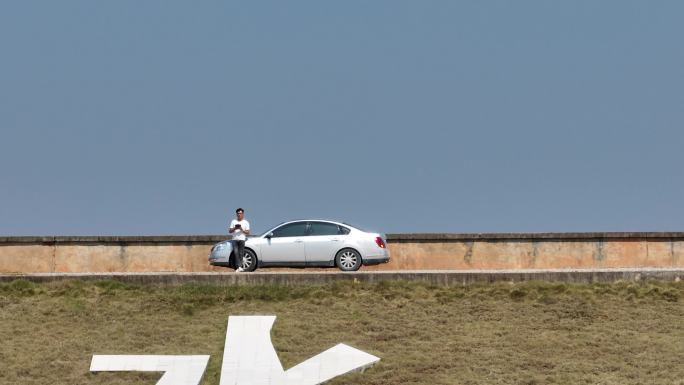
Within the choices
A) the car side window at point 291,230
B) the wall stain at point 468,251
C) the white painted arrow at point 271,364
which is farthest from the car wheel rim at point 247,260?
the white painted arrow at point 271,364

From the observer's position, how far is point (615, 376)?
16.2m

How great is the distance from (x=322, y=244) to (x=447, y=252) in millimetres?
3881

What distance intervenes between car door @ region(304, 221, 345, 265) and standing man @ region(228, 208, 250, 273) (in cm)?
159

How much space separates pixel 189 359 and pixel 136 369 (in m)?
0.88

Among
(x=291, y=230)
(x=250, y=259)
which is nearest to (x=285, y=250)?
(x=291, y=230)

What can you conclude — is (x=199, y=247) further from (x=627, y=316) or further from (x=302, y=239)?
(x=627, y=316)

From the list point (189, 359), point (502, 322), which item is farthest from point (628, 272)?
point (189, 359)

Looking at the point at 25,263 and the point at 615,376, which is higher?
the point at 25,263

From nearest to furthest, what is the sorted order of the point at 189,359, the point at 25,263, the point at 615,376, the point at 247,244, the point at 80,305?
the point at 615,376 < the point at 189,359 < the point at 80,305 < the point at 247,244 < the point at 25,263

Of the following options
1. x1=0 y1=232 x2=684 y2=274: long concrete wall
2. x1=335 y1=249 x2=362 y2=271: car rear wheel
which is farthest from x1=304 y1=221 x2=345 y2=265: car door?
x1=0 y1=232 x2=684 y2=274: long concrete wall

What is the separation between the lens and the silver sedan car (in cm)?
2475

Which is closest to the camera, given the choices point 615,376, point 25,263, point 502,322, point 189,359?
point 615,376

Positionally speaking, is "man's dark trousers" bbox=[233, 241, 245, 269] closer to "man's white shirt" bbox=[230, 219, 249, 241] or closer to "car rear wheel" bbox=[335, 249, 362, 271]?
"man's white shirt" bbox=[230, 219, 249, 241]

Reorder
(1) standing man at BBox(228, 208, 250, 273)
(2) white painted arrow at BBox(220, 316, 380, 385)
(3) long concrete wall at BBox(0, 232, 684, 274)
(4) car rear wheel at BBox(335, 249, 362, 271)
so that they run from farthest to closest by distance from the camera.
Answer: (3) long concrete wall at BBox(0, 232, 684, 274), (4) car rear wheel at BBox(335, 249, 362, 271), (1) standing man at BBox(228, 208, 250, 273), (2) white painted arrow at BBox(220, 316, 380, 385)
